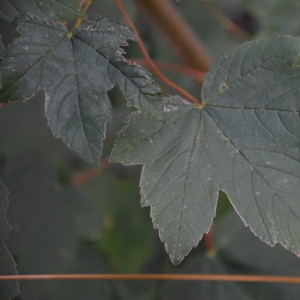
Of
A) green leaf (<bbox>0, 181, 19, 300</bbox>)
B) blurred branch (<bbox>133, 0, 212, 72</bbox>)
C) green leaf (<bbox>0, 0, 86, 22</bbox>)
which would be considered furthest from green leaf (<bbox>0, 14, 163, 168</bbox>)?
blurred branch (<bbox>133, 0, 212, 72</bbox>)

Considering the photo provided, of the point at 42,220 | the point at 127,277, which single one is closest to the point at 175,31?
the point at 42,220

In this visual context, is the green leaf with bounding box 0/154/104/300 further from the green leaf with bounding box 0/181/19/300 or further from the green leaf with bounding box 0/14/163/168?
the green leaf with bounding box 0/14/163/168

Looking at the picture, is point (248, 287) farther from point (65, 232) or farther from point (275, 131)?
point (275, 131)

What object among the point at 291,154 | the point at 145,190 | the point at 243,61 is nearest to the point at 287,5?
the point at 243,61

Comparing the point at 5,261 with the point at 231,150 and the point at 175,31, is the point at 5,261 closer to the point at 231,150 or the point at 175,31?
the point at 231,150

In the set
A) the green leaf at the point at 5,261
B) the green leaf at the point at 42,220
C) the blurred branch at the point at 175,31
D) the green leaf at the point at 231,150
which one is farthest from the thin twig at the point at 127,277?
the blurred branch at the point at 175,31

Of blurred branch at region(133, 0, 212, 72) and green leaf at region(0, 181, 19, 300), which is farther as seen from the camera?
blurred branch at region(133, 0, 212, 72)
